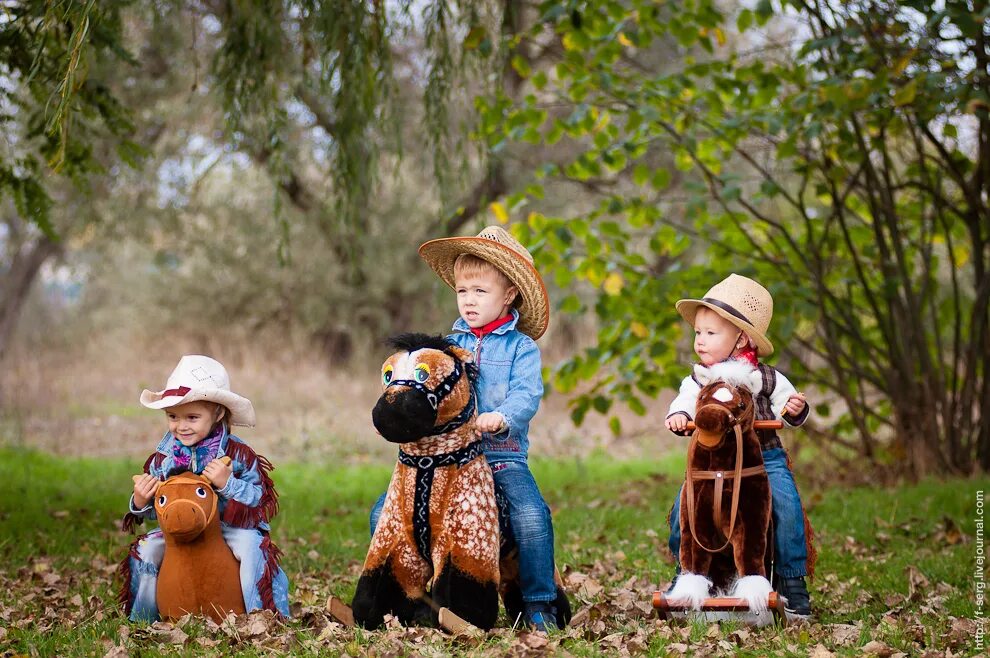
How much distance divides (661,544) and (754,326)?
2709mm

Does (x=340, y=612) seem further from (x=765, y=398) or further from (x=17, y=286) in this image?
(x=17, y=286)

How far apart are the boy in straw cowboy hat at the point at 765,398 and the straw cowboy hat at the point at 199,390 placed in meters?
1.82

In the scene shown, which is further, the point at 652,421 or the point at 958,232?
the point at 652,421

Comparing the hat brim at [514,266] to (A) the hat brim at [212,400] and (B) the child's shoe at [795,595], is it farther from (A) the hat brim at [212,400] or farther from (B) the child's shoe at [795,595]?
(B) the child's shoe at [795,595]

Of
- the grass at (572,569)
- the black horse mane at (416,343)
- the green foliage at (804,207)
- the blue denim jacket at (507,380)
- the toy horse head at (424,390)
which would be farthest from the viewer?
the green foliage at (804,207)

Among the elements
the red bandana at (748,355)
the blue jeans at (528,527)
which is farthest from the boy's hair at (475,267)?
the red bandana at (748,355)

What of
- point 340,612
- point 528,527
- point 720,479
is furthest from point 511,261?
point 340,612

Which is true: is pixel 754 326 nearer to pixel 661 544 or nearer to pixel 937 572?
pixel 937 572

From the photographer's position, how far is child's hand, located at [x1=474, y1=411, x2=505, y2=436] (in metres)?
3.94

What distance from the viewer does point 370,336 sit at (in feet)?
64.8

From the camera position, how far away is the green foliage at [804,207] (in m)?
7.53

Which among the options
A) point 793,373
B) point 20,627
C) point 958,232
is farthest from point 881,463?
point 20,627

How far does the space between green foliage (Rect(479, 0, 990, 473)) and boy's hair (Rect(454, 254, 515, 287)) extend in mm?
3401

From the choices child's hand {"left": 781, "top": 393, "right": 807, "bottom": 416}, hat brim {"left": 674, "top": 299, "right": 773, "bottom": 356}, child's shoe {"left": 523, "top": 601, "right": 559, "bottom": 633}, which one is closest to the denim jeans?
child's shoe {"left": 523, "top": 601, "right": 559, "bottom": 633}
